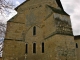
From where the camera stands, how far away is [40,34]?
47.0 ft

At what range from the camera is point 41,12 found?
14.8 metres

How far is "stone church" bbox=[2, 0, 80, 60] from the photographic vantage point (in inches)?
437

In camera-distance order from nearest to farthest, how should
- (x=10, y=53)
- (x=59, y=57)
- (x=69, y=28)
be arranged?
1. (x=59, y=57)
2. (x=69, y=28)
3. (x=10, y=53)

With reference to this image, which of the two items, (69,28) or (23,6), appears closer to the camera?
(69,28)

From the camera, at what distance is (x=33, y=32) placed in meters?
14.8

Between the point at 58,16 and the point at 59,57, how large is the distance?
415 centimetres

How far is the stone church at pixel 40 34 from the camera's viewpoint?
11.1 metres

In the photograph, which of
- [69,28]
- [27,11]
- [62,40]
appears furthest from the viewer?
[27,11]

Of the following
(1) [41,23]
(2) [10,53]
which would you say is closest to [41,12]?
(1) [41,23]

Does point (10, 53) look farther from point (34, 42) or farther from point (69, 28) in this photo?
point (69, 28)

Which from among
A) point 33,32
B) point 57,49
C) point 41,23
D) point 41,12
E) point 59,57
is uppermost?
point 41,12

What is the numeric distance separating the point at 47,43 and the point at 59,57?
2.53m

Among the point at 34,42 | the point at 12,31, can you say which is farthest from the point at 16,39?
the point at 34,42

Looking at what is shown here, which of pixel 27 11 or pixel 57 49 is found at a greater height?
pixel 27 11
